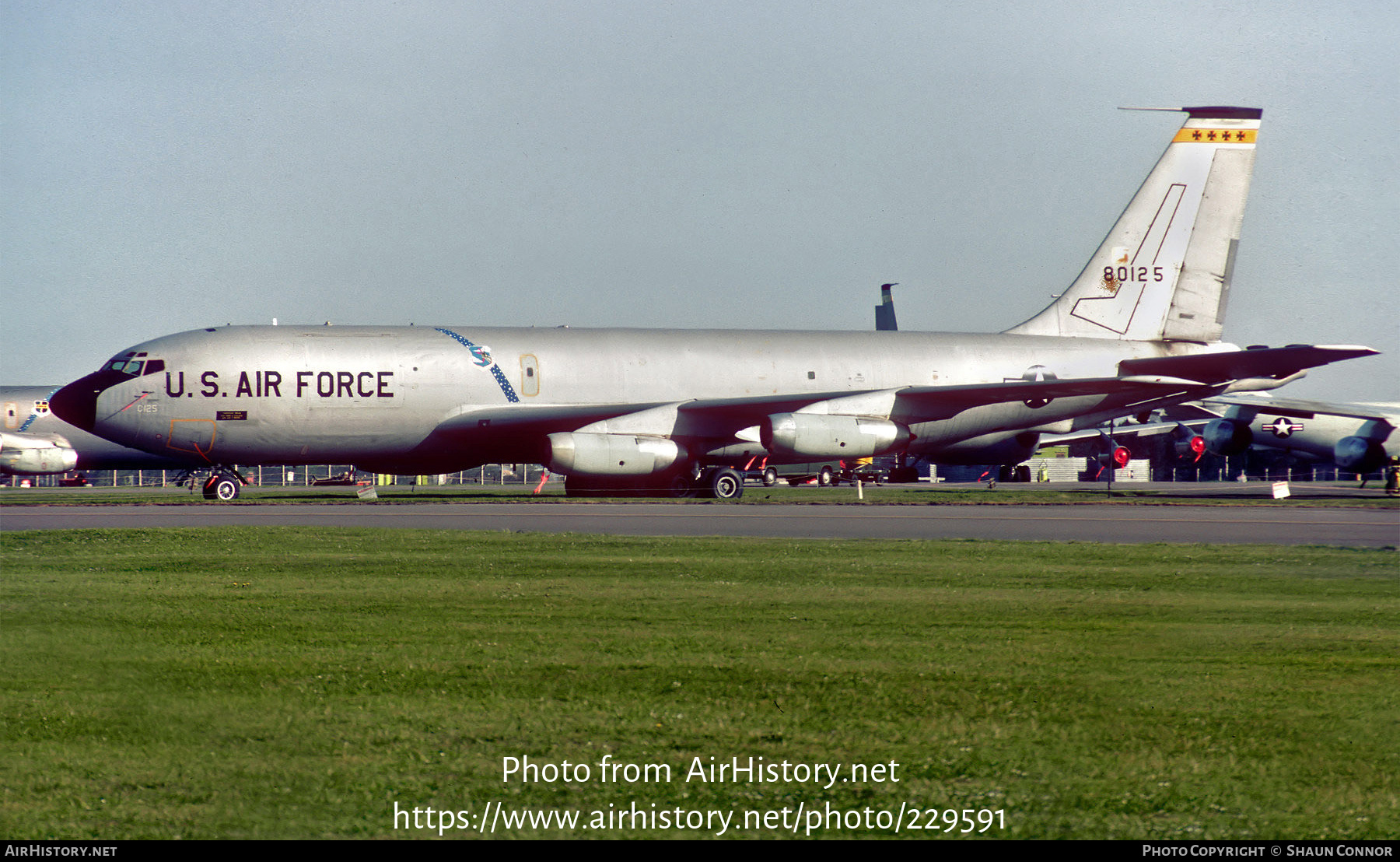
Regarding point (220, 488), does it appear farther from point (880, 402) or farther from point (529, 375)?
point (880, 402)

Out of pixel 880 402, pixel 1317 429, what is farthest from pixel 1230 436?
pixel 880 402

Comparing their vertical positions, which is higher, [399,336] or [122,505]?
[399,336]

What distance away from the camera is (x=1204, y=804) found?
171 inches

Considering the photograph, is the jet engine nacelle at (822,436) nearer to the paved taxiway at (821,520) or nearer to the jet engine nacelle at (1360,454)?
the paved taxiway at (821,520)

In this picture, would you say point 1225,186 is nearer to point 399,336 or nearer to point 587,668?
point 399,336

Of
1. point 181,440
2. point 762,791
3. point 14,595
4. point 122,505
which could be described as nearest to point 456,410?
point 181,440

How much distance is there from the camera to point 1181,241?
1468 inches

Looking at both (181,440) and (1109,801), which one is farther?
(181,440)

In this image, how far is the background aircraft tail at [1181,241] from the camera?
37125 mm

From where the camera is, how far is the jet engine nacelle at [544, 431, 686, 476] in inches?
1134

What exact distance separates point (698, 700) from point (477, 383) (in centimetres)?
2554

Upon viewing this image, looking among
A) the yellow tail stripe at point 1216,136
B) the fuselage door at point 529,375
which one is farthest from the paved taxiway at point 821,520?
the yellow tail stripe at point 1216,136

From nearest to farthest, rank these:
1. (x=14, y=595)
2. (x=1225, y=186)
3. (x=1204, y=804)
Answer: (x=1204, y=804)
(x=14, y=595)
(x=1225, y=186)

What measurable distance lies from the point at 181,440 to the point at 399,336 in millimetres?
5435
